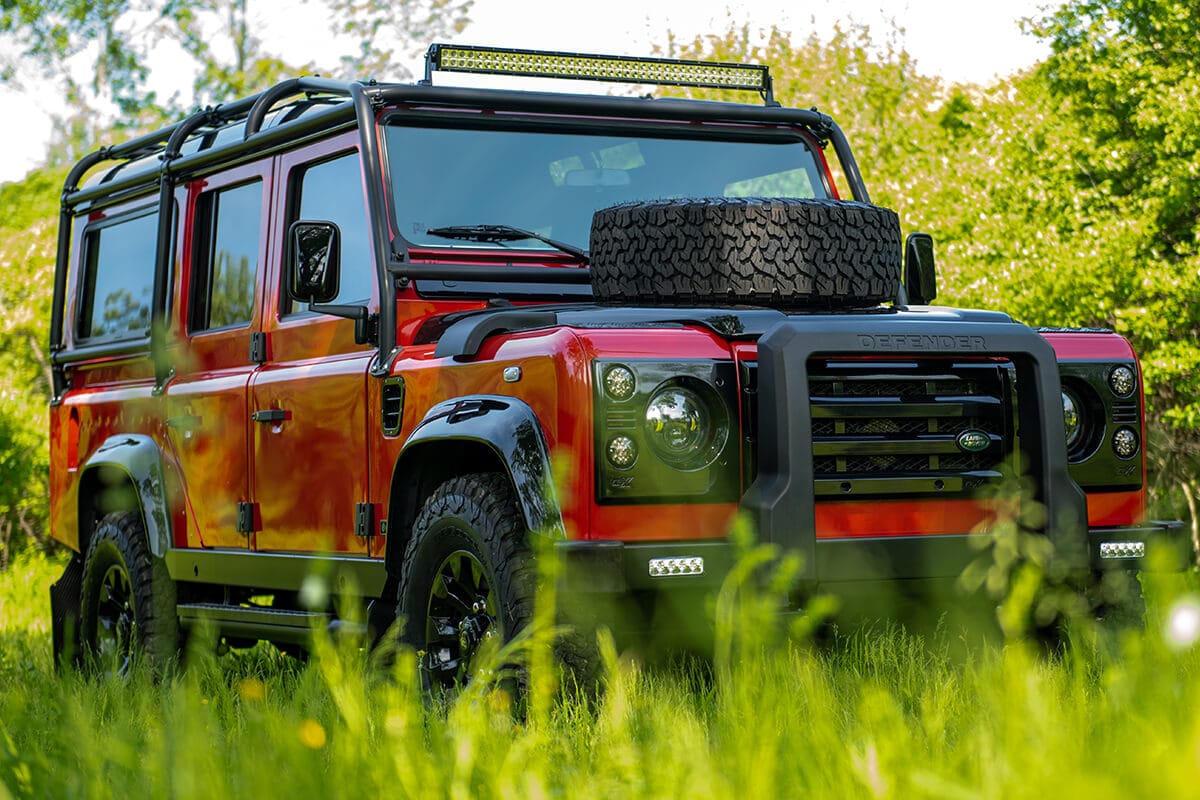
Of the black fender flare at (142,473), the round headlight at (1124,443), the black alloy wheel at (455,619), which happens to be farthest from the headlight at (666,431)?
the black fender flare at (142,473)

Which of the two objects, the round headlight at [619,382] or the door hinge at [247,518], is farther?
the door hinge at [247,518]

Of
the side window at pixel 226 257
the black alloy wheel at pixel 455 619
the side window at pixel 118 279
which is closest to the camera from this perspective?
the black alloy wheel at pixel 455 619

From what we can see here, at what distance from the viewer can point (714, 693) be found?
4527mm

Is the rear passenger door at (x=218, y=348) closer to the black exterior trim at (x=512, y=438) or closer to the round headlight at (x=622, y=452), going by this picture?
the black exterior trim at (x=512, y=438)

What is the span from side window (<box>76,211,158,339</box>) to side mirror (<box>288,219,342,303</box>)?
223 centimetres

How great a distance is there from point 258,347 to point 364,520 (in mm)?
1247

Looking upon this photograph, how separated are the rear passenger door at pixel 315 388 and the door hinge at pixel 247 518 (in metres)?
0.05

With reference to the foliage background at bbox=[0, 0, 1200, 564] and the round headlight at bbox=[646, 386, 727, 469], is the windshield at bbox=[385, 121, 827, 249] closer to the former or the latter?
the round headlight at bbox=[646, 386, 727, 469]

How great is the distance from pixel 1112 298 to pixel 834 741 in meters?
14.5

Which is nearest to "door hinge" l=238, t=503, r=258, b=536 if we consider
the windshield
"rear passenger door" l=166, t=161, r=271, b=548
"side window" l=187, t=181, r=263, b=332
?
"rear passenger door" l=166, t=161, r=271, b=548

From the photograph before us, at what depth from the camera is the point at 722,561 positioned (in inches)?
174

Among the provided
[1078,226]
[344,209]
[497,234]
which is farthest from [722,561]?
[1078,226]

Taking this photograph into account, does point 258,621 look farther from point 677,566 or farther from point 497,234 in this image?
point 677,566

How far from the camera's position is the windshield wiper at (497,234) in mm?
5868
